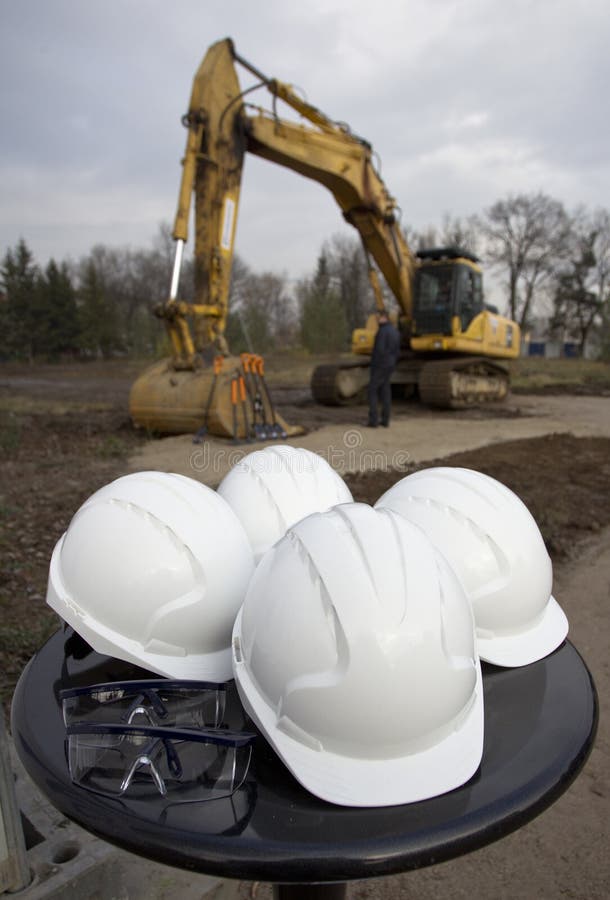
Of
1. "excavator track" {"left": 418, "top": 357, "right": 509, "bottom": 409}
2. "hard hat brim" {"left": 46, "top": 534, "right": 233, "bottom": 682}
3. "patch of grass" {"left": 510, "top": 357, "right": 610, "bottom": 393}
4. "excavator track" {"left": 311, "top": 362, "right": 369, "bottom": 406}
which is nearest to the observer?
"hard hat brim" {"left": 46, "top": 534, "right": 233, "bottom": 682}

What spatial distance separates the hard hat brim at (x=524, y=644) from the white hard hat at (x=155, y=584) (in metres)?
0.61

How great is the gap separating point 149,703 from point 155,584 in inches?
9.9

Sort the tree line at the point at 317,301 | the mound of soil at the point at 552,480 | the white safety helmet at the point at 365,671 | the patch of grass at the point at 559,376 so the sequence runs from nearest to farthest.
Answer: the white safety helmet at the point at 365,671 → the mound of soil at the point at 552,480 → the patch of grass at the point at 559,376 → the tree line at the point at 317,301

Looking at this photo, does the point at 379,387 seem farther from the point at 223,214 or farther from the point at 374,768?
the point at 374,768

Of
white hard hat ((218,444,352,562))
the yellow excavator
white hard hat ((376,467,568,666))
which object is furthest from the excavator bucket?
white hard hat ((376,467,568,666))

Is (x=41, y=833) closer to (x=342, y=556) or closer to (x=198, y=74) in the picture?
(x=342, y=556)

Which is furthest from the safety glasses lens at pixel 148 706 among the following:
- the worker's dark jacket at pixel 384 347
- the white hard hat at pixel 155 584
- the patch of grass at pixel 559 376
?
the patch of grass at pixel 559 376

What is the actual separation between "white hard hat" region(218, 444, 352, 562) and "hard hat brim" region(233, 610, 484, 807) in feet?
2.31

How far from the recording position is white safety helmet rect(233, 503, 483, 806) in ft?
3.43

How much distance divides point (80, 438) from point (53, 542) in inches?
198

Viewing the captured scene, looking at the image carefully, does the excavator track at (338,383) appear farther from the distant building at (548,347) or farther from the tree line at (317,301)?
the distant building at (548,347)

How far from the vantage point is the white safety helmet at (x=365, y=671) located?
105 centimetres

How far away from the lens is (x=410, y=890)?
2180 mm

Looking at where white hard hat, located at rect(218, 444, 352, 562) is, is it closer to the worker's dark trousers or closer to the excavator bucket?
the excavator bucket
